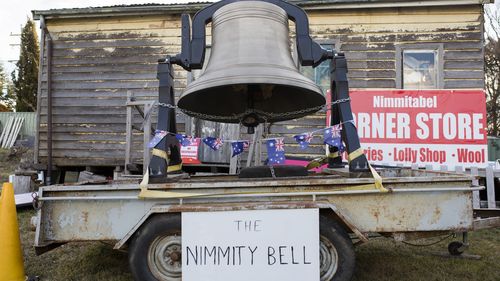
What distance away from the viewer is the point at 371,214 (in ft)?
9.67

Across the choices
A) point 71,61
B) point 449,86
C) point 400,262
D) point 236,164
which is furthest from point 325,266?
point 71,61

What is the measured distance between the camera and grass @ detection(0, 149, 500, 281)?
3.63 metres

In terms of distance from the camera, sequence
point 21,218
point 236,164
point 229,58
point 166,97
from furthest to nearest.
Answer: point 236,164 → point 21,218 → point 166,97 → point 229,58

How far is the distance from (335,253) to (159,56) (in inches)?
282

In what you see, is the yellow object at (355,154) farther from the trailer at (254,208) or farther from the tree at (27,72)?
the tree at (27,72)

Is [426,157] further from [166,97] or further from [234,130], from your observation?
[166,97]

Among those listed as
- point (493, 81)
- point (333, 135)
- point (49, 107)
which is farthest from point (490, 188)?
point (493, 81)

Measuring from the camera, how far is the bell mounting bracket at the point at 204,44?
3.54 m

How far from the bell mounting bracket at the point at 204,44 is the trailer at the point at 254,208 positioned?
122 cm

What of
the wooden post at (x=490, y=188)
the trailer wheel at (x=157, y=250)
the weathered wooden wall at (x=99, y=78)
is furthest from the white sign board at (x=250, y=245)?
the weathered wooden wall at (x=99, y=78)

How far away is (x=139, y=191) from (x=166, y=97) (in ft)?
3.31

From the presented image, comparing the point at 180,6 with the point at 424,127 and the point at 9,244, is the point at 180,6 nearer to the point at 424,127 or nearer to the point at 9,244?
the point at 424,127

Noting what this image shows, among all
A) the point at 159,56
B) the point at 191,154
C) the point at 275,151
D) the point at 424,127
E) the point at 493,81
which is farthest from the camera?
the point at 493,81

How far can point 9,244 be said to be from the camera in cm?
344
